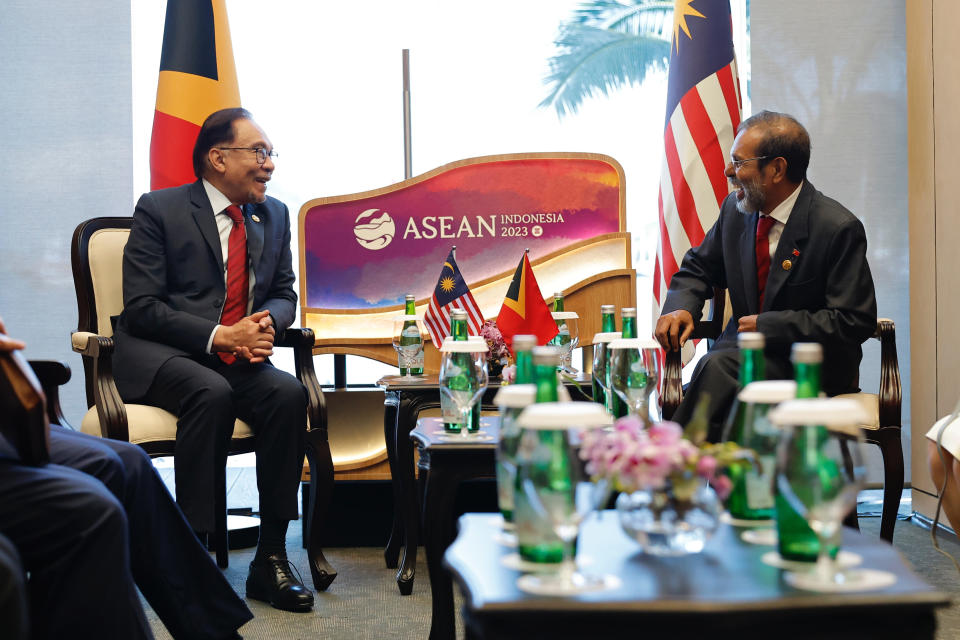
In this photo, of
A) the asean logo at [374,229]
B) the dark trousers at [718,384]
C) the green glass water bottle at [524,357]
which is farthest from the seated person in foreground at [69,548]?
the asean logo at [374,229]

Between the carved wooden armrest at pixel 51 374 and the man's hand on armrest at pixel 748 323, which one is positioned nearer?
the carved wooden armrest at pixel 51 374

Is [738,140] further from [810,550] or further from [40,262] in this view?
[40,262]

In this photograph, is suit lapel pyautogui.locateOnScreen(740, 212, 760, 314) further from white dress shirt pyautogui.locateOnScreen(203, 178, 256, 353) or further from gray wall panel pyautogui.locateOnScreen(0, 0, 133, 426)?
gray wall panel pyautogui.locateOnScreen(0, 0, 133, 426)

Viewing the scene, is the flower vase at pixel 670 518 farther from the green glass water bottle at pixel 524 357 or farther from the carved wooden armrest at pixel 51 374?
the carved wooden armrest at pixel 51 374

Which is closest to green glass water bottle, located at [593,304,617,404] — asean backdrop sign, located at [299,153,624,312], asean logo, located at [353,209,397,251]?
asean backdrop sign, located at [299,153,624,312]

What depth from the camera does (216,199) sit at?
3125 millimetres

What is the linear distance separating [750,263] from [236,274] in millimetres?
1641

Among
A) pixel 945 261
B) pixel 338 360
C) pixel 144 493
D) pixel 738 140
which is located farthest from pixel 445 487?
pixel 945 261

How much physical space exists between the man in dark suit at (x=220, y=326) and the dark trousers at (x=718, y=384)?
3.76 feet

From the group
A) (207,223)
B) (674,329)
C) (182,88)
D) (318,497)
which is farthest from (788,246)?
(182,88)

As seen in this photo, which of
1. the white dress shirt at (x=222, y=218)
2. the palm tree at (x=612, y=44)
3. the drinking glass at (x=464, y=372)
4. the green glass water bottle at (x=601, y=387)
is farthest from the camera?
the palm tree at (x=612, y=44)

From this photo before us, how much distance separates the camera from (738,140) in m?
3.03

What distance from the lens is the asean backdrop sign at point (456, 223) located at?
3900 millimetres

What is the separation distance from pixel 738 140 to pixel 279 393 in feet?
5.37
